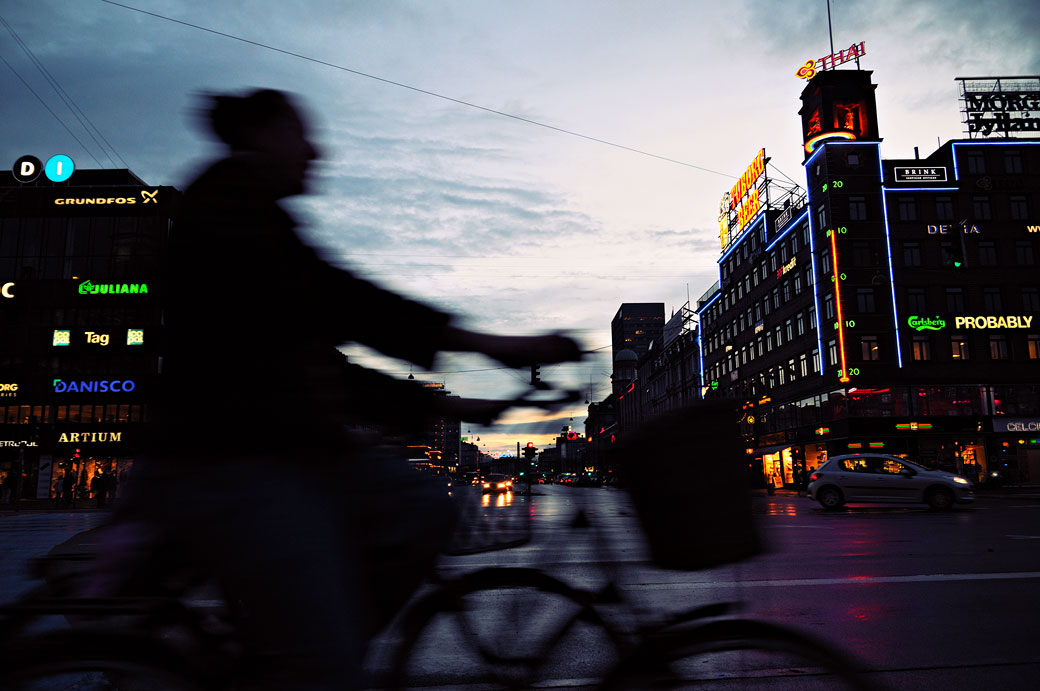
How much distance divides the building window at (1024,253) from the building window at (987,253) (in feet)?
4.55

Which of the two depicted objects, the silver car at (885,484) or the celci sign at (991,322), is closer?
the silver car at (885,484)

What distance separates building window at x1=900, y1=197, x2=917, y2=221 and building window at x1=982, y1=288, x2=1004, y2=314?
608cm

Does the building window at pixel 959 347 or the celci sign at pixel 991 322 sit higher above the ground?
the celci sign at pixel 991 322

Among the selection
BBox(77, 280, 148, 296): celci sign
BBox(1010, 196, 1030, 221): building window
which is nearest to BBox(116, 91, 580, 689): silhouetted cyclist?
BBox(77, 280, 148, 296): celci sign

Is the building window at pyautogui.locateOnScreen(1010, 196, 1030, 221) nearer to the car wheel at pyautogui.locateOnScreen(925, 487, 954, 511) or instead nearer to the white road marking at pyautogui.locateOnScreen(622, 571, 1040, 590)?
the car wheel at pyautogui.locateOnScreen(925, 487, 954, 511)

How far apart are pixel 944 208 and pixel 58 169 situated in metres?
59.0

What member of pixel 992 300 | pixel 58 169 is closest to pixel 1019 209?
pixel 992 300

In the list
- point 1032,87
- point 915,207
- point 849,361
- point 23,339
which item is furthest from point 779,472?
point 23,339

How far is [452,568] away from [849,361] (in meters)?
45.2

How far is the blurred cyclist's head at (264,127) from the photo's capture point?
1864mm

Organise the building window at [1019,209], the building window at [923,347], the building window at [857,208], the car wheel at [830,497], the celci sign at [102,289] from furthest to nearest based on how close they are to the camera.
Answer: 1. the celci sign at [102,289]
2. the building window at [1019,209]
3. the building window at [857,208]
4. the building window at [923,347]
5. the car wheel at [830,497]

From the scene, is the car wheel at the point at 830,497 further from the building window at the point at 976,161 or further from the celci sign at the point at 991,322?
the building window at the point at 976,161

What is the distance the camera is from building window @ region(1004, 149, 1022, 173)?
4556cm

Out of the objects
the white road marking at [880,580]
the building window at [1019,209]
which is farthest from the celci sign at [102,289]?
the building window at [1019,209]
